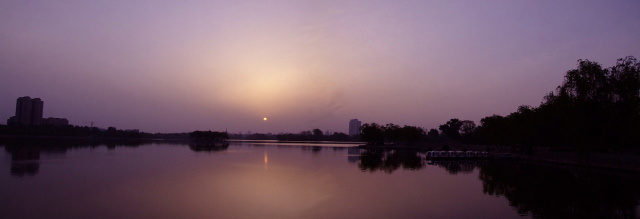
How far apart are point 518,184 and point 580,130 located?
41.2 ft

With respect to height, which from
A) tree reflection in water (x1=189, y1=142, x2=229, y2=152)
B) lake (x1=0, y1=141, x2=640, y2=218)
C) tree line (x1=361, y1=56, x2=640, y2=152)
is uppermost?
tree line (x1=361, y1=56, x2=640, y2=152)

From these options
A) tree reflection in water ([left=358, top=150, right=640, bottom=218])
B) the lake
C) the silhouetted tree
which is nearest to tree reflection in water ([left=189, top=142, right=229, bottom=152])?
the lake

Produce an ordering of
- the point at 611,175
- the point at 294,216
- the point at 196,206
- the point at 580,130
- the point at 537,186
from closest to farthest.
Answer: the point at 294,216 < the point at 196,206 < the point at 537,186 < the point at 611,175 < the point at 580,130

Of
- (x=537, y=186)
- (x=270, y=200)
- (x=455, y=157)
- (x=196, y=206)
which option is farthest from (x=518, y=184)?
(x=455, y=157)

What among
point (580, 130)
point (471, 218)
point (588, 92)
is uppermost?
point (588, 92)

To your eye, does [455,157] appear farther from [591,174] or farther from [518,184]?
[518,184]

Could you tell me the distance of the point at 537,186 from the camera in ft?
88.4

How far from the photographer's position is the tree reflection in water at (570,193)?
18411mm

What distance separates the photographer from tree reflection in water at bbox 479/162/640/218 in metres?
18.4

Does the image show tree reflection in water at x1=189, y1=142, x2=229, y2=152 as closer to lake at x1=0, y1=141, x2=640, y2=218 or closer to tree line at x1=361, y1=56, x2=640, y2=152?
lake at x1=0, y1=141, x2=640, y2=218

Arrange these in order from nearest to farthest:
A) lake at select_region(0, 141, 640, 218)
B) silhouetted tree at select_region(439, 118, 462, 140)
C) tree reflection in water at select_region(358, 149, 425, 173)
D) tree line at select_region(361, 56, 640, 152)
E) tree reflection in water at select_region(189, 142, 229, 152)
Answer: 1. lake at select_region(0, 141, 640, 218)
2. tree line at select_region(361, 56, 640, 152)
3. tree reflection in water at select_region(358, 149, 425, 173)
4. tree reflection in water at select_region(189, 142, 229, 152)
5. silhouetted tree at select_region(439, 118, 462, 140)

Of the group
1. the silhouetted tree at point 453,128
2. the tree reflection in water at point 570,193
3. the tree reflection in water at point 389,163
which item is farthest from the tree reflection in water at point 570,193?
the silhouetted tree at point 453,128

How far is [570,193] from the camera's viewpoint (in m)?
23.6

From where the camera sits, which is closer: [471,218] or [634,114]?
[471,218]
